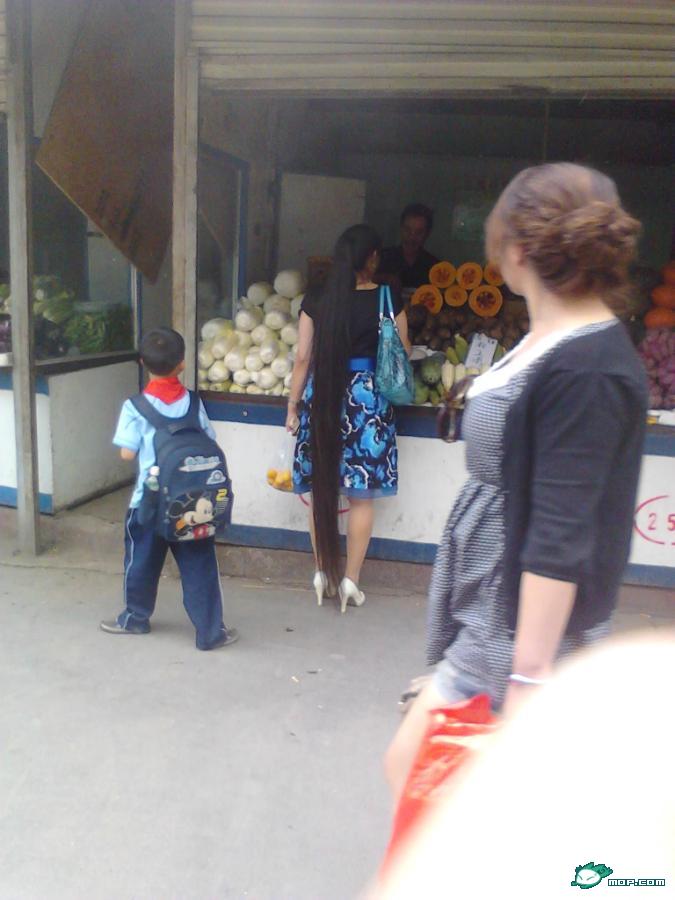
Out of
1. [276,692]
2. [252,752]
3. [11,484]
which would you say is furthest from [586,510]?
[11,484]

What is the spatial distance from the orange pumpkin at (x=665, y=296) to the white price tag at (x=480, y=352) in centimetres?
89

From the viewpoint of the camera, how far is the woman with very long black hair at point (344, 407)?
3682 millimetres

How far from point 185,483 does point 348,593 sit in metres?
1.16

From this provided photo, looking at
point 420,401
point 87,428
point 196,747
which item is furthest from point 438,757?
point 87,428

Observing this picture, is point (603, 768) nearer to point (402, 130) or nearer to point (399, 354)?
point (399, 354)

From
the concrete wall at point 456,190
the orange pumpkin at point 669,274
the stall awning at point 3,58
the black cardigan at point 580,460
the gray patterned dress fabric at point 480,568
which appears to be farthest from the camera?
the concrete wall at point 456,190

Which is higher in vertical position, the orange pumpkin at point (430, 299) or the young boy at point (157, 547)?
the orange pumpkin at point (430, 299)

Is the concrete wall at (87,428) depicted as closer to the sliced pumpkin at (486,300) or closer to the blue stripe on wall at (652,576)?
the sliced pumpkin at (486,300)

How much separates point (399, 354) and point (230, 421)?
42.2 inches

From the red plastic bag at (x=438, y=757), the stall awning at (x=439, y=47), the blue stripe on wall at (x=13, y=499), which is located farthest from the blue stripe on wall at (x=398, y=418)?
the red plastic bag at (x=438, y=757)

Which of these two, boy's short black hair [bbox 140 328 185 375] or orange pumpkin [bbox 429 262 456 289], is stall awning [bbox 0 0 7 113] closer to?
boy's short black hair [bbox 140 328 185 375]

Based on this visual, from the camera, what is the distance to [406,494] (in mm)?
4207

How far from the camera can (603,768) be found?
4.42 feet

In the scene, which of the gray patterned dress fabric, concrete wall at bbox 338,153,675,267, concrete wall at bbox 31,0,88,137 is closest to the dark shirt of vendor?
concrete wall at bbox 338,153,675,267
